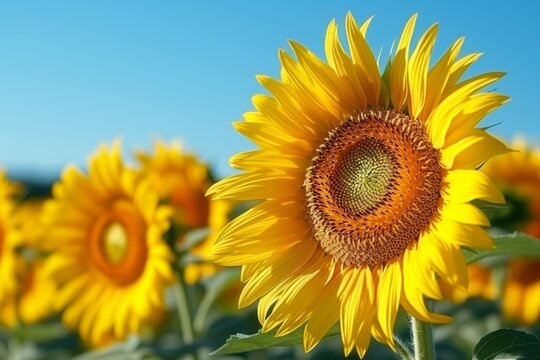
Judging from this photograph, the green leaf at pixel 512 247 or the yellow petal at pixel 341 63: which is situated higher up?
the yellow petal at pixel 341 63

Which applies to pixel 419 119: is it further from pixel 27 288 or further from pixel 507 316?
pixel 27 288

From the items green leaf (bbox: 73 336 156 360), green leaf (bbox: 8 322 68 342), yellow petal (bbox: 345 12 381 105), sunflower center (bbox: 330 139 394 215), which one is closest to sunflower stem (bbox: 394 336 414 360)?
sunflower center (bbox: 330 139 394 215)

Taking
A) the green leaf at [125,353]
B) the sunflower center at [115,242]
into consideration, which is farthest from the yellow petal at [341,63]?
the sunflower center at [115,242]

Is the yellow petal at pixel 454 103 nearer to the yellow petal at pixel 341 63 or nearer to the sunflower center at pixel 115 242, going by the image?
the yellow petal at pixel 341 63

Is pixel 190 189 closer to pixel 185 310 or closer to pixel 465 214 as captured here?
pixel 185 310

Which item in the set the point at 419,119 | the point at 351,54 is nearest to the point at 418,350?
the point at 419,119

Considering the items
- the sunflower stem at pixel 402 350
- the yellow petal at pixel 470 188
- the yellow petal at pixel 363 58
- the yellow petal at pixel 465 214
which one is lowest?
the sunflower stem at pixel 402 350
